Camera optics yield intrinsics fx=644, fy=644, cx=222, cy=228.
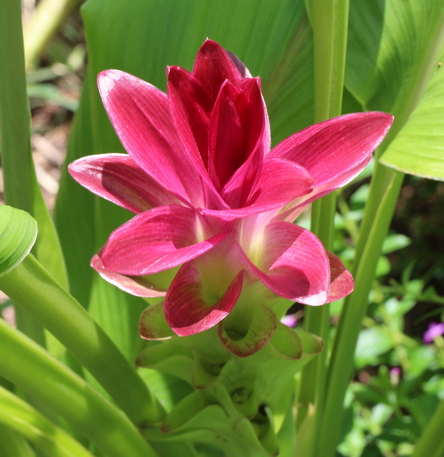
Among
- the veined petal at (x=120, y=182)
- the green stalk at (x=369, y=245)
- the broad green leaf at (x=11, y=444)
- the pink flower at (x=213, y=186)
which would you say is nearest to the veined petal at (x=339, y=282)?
the pink flower at (x=213, y=186)

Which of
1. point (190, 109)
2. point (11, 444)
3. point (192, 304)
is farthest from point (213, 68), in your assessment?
point (11, 444)

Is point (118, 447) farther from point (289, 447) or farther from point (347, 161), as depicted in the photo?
point (347, 161)

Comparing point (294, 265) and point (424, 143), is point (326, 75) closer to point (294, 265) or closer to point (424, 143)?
point (424, 143)

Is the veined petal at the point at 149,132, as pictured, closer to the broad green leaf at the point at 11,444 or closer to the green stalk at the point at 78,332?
the green stalk at the point at 78,332

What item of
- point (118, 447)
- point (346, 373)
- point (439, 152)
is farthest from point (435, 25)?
point (118, 447)

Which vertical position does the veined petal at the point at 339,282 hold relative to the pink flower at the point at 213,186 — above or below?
below

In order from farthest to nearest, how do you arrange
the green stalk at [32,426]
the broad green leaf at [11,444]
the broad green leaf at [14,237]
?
the broad green leaf at [11,444] < the green stalk at [32,426] < the broad green leaf at [14,237]
